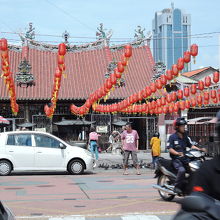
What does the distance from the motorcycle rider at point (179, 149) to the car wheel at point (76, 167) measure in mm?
7281

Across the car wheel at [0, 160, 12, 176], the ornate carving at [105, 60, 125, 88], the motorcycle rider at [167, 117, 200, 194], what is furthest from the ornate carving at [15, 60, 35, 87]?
the motorcycle rider at [167, 117, 200, 194]

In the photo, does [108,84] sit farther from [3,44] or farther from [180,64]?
[3,44]

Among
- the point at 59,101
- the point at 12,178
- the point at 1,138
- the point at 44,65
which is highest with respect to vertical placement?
the point at 44,65

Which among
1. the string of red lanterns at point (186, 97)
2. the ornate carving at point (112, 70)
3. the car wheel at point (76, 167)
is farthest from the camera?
the ornate carving at point (112, 70)

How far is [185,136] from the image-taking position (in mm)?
10375

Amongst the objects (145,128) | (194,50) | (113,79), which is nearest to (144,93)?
(113,79)

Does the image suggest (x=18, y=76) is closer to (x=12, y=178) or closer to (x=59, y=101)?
(x=59, y=101)

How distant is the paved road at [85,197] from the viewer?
895cm

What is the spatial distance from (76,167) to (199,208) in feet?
45.2

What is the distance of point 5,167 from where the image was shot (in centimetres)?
1675

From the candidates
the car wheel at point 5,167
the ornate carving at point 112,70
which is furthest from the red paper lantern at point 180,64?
the ornate carving at point 112,70

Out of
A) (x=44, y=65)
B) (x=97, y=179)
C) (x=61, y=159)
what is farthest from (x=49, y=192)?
(x=44, y=65)

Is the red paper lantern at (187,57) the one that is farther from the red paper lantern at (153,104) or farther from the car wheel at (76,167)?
the red paper lantern at (153,104)

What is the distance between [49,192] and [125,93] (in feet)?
70.3
